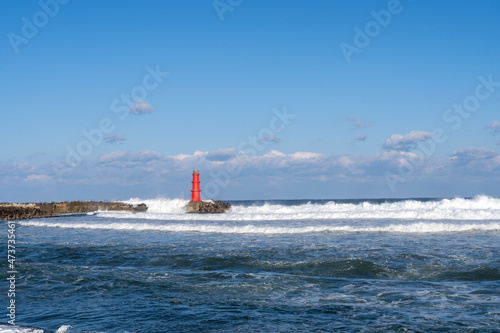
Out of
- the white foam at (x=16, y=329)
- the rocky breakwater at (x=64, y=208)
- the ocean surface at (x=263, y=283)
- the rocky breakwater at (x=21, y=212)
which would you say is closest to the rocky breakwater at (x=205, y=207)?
the rocky breakwater at (x=64, y=208)

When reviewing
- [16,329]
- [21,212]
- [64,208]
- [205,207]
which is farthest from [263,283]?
[64,208]

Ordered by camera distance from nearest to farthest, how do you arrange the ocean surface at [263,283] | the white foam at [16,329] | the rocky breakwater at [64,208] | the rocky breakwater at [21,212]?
the white foam at [16,329] → the ocean surface at [263,283] → the rocky breakwater at [21,212] → the rocky breakwater at [64,208]

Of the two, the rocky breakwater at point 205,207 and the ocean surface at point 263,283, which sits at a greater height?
the rocky breakwater at point 205,207

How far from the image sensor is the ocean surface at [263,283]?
6824 millimetres

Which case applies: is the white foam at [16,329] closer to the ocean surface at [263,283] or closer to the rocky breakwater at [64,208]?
the ocean surface at [263,283]

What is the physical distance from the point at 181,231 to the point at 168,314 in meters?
15.2

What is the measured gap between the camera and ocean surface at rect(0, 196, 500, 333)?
682 centimetres

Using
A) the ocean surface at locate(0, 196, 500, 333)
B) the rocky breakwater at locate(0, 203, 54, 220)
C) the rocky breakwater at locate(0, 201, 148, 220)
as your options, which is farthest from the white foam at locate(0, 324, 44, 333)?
the rocky breakwater at locate(0, 201, 148, 220)

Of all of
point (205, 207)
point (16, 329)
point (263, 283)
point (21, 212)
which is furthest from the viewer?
point (205, 207)

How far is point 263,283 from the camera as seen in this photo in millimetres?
9836

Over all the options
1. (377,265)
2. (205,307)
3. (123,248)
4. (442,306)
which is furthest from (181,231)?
(442,306)

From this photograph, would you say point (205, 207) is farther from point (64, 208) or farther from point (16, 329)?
point (16, 329)

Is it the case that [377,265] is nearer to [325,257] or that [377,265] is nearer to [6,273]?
[325,257]

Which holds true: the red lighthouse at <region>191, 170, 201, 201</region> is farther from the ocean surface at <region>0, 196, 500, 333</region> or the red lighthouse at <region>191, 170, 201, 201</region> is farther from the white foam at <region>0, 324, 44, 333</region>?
the white foam at <region>0, 324, 44, 333</region>
